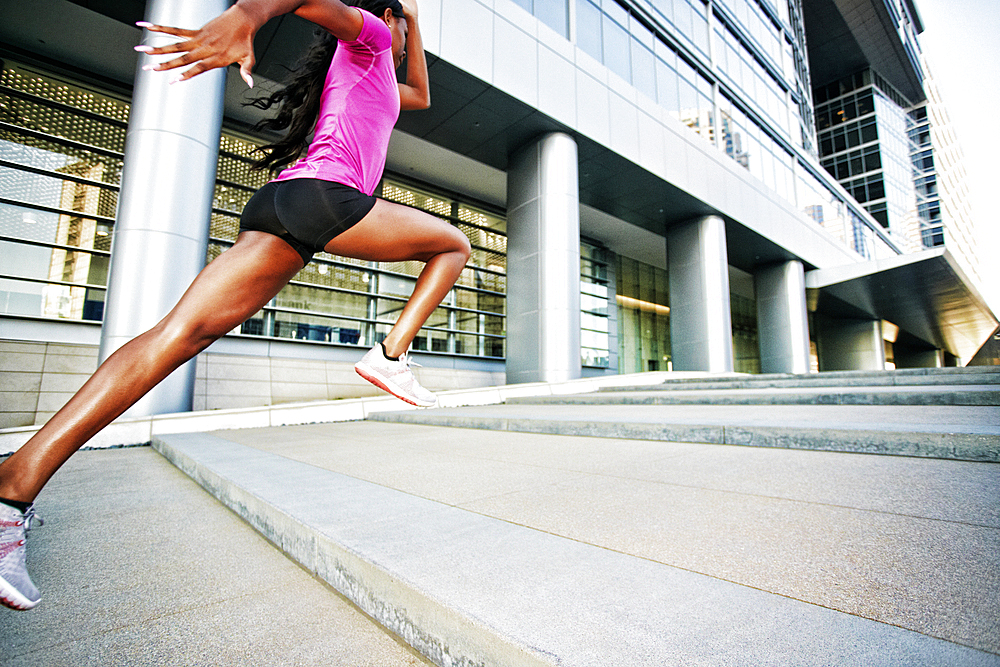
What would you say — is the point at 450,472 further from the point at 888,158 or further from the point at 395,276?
the point at 888,158

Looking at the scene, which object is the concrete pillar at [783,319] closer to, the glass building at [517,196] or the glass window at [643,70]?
the glass building at [517,196]

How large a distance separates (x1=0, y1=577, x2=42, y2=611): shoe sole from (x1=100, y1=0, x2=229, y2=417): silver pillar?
18.7ft

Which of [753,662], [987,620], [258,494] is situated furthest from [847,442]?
[258,494]

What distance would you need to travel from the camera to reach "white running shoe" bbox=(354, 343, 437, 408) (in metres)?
2.12

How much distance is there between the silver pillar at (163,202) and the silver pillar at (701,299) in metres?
13.6

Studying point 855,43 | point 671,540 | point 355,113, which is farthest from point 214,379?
point 855,43

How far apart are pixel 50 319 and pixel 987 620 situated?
11909 mm

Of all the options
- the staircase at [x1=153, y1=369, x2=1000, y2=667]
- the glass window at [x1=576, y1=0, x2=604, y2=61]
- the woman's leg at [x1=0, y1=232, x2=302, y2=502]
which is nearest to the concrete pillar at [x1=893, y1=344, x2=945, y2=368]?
the glass window at [x1=576, y1=0, x2=604, y2=61]

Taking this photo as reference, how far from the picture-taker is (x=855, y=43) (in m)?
36.2

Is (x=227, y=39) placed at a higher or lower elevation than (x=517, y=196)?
lower

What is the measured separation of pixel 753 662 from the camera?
763 mm

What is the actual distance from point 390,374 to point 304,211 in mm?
773

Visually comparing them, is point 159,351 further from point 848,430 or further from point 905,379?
point 905,379

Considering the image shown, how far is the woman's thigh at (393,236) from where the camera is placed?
1822 mm
